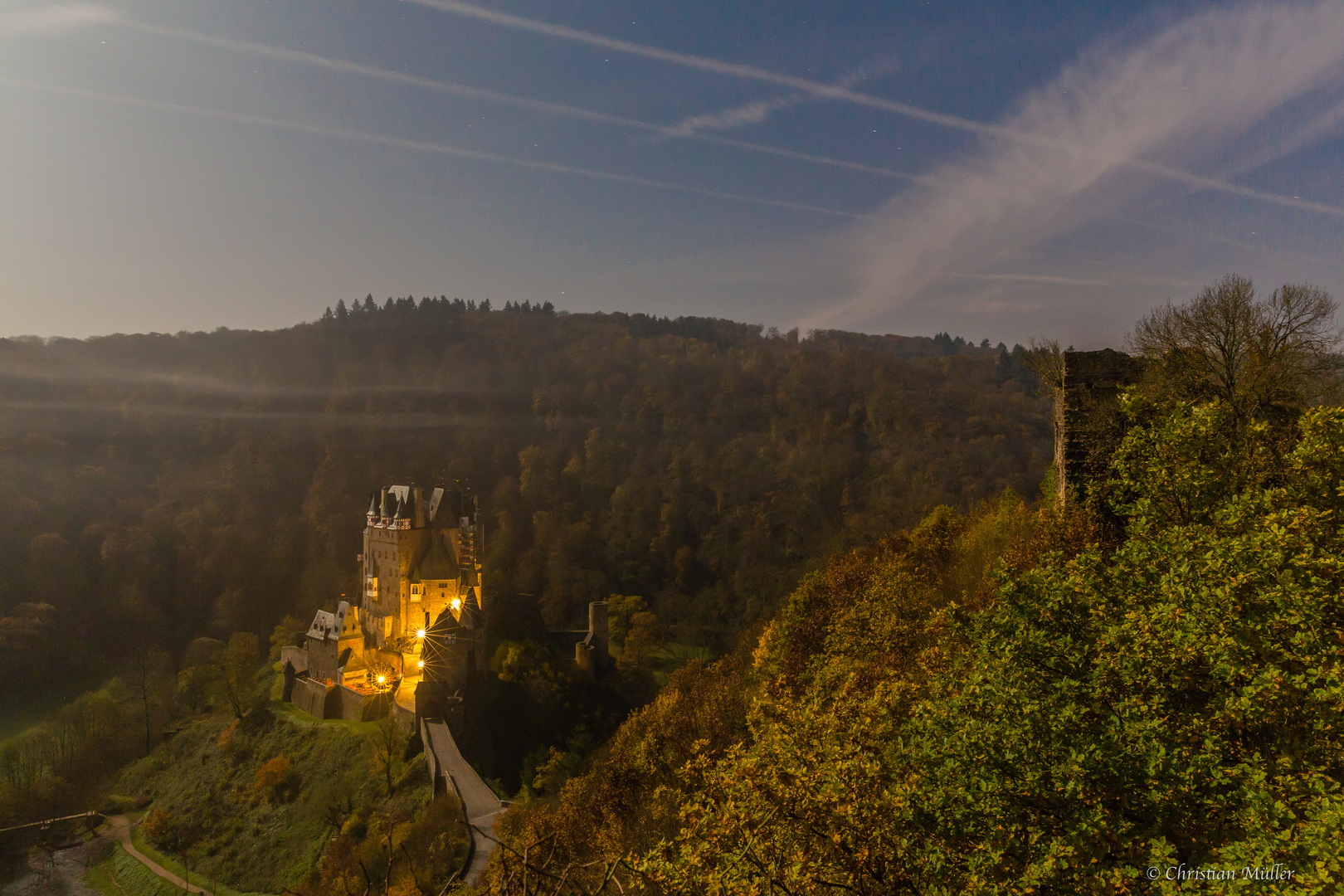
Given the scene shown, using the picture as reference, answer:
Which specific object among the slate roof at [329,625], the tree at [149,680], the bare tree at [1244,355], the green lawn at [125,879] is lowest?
the green lawn at [125,879]

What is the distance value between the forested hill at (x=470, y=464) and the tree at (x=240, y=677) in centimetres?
1898

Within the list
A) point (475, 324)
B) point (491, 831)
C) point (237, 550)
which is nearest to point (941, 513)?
point (491, 831)

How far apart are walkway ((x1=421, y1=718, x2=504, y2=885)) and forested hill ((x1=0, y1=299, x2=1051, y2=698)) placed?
4052 cm

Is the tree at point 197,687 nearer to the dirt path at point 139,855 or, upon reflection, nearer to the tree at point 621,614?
the dirt path at point 139,855

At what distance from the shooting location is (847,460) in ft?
304

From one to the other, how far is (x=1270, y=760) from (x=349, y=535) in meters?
91.2

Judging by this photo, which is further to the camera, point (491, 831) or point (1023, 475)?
point (1023, 475)

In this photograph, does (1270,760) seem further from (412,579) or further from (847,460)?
(847,460)

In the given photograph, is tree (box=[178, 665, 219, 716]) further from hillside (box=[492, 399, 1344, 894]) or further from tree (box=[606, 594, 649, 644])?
hillside (box=[492, 399, 1344, 894])

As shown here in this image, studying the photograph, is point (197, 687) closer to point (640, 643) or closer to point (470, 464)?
point (640, 643)

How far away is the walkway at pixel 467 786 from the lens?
29.4m

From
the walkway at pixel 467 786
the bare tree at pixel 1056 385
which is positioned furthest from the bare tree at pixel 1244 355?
the walkway at pixel 467 786

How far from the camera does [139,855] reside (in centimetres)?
4084

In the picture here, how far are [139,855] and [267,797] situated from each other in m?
9.94
